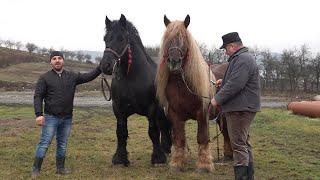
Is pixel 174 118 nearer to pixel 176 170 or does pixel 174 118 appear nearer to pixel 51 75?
pixel 176 170

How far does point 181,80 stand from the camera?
674cm

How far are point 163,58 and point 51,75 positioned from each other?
1.75 m

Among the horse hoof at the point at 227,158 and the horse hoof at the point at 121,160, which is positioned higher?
the horse hoof at the point at 121,160

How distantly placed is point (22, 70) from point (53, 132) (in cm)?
6688

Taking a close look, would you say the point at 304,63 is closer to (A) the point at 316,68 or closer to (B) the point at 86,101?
(A) the point at 316,68

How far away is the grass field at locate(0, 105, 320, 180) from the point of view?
6.96m

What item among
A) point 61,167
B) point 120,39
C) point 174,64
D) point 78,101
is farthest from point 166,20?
point 78,101

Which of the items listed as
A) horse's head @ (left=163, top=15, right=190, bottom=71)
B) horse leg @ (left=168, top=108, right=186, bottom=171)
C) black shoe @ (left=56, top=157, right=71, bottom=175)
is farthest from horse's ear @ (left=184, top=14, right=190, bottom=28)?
black shoe @ (left=56, top=157, right=71, bottom=175)

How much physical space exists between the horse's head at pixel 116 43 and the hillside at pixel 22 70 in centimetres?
4179

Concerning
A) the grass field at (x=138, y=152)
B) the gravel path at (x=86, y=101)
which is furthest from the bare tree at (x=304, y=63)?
the grass field at (x=138, y=152)

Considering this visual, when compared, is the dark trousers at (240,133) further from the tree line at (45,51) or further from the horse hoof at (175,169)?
the tree line at (45,51)

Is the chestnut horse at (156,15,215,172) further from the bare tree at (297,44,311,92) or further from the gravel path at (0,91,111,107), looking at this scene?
the bare tree at (297,44,311,92)

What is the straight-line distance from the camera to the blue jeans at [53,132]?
669 centimetres

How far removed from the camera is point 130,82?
7.12 m
